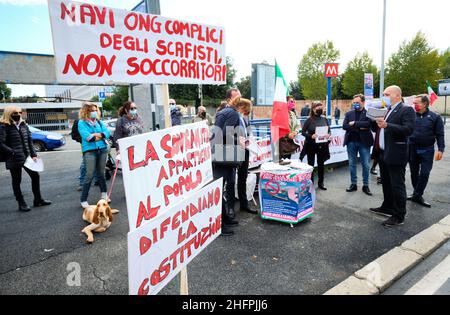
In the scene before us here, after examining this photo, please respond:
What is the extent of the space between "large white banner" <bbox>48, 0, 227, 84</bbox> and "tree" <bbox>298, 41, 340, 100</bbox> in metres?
40.1

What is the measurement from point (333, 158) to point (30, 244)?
7.00 m

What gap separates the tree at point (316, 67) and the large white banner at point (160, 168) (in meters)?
40.5

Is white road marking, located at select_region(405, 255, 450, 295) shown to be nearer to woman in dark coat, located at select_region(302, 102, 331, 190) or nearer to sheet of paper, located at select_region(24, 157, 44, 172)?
woman in dark coat, located at select_region(302, 102, 331, 190)

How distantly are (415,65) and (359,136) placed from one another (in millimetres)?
35978

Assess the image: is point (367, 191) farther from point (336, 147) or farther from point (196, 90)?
point (196, 90)

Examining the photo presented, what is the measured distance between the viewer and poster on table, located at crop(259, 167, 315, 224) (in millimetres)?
4086

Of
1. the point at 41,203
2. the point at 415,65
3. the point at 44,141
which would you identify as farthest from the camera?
the point at 415,65

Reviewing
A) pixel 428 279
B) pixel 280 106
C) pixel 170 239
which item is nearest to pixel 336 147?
pixel 280 106

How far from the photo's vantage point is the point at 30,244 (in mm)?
3758

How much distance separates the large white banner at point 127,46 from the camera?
179 centimetres

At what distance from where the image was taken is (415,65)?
3394 centimetres
